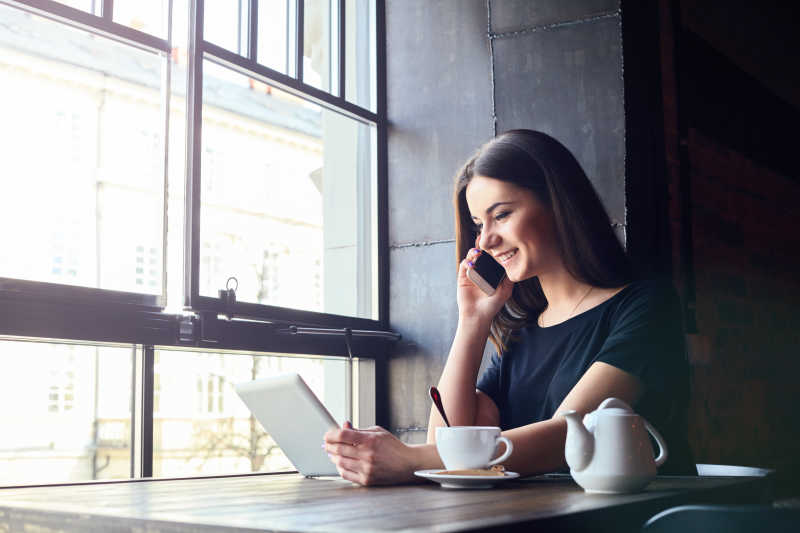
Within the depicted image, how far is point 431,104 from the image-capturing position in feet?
11.6

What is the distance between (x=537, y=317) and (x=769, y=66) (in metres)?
3.03

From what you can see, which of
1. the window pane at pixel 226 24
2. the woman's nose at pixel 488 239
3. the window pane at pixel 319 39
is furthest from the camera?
the window pane at pixel 319 39

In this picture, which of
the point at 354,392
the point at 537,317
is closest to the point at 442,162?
the point at 354,392

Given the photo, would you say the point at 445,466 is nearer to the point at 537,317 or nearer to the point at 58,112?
the point at 537,317

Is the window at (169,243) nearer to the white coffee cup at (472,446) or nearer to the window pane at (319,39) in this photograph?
the window pane at (319,39)

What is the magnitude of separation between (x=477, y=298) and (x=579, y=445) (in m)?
0.94

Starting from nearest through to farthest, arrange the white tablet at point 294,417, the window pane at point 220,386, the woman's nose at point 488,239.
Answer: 1. the white tablet at point 294,417
2. the woman's nose at point 488,239
3. the window pane at point 220,386

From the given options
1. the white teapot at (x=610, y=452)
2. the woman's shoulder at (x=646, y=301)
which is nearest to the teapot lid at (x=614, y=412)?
the white teapot at (x=610, y=452)

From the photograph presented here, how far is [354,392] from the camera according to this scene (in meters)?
3.44

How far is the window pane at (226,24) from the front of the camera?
292 cm

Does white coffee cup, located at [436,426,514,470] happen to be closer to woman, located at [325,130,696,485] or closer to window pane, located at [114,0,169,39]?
woman, located at [325,130,696,485]

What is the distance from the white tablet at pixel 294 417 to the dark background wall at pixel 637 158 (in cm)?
155

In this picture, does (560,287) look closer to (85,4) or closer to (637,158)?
(637,158)

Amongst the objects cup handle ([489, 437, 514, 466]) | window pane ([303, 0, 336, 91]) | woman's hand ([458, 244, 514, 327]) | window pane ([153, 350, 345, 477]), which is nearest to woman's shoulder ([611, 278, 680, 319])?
woman's hand ([458, 244, 514, 327])
